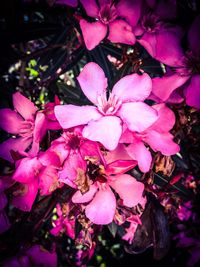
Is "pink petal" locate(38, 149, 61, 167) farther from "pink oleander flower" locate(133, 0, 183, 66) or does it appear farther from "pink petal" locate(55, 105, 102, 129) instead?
"pink oleander flower" locate(133, 0, 183, 66)

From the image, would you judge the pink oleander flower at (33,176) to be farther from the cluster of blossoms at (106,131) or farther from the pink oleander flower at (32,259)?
Result: the pink oleander flower at (32,259)

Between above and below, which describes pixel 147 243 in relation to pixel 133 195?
below

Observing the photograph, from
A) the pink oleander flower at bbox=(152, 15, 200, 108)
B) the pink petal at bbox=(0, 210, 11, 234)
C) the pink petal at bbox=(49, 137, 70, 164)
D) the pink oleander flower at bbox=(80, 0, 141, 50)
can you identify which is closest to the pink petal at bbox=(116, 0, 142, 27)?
the pink oleander flower at bbox=(80, 0, 141, 50)

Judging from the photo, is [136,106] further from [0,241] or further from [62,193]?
[0,241]

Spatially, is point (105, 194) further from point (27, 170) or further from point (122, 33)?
point (122, 33)

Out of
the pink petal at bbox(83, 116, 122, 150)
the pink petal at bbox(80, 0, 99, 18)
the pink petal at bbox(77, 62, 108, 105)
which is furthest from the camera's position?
the pink petal at bbox(80, 0, 99, 18)

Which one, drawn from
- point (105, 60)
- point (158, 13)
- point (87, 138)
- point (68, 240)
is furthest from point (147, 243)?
point (68, 240)

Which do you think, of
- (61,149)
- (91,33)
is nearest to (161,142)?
(61,149)
